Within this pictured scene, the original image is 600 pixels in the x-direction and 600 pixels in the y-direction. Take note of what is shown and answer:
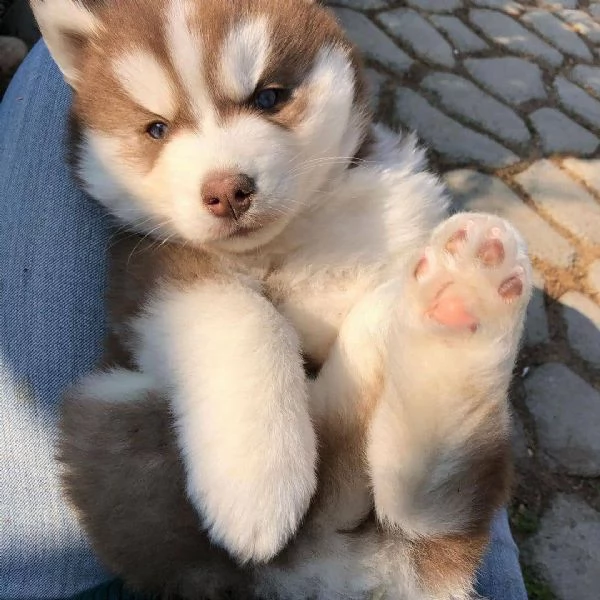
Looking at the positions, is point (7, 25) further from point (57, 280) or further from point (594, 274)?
point (594, 274)

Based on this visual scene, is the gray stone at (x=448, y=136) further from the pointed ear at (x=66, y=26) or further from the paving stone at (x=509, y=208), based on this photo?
the pointed ear at (x=66, y=26)

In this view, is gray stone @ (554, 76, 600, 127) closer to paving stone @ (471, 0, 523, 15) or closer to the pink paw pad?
paving stone @ (471, 0, 523, 15)

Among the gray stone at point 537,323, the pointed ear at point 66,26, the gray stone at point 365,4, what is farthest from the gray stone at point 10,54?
the gray stone at point 537,323

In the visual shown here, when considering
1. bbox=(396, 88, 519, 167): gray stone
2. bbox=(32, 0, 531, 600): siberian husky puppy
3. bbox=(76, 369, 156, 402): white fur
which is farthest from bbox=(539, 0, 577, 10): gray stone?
bbox=(76, 369, 156, 402): white fur

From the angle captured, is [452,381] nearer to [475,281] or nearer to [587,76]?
[475,281]

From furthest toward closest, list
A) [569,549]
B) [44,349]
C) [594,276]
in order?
[594,276], [569,549], [44,349]

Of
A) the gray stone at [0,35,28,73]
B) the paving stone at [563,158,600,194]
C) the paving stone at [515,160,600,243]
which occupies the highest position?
the paving stone at [563,158,600,194]

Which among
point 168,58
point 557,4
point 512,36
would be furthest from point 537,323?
point 557,4
